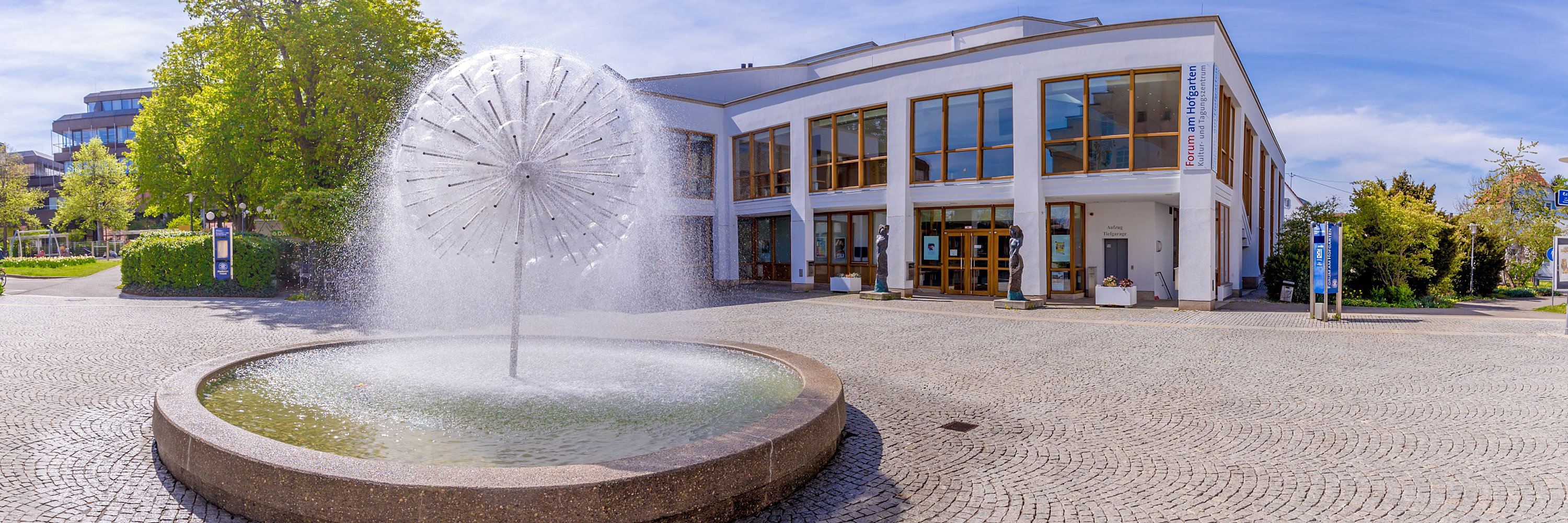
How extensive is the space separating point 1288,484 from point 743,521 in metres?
3.54

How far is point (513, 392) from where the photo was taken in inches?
262

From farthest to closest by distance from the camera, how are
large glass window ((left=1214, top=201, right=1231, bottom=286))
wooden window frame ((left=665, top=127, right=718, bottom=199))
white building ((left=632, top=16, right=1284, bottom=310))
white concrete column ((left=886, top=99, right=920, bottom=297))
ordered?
wooden window frame ((left=665, top=127, right=718, bottom=199)) < white concrete column ((left=886, top=99, right=920, bottom=297)) < large glass window ((left=1214, top=201, right=1231, bottom=286)) < white building ((left=632, top=16, right=1284, bottom=310))

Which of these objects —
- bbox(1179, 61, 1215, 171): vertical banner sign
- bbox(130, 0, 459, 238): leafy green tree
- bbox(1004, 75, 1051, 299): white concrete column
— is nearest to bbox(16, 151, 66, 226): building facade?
bbox(130, 0, 459, 238): leafy green tree

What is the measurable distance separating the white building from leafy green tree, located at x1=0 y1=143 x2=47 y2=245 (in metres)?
45.4

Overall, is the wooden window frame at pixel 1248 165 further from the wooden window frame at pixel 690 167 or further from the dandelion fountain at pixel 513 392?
the dandelion fountain at pixel 513 392

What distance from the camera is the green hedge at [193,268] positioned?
69.3 feet

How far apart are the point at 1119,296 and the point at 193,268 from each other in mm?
23549

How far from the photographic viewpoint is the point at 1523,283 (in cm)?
2850

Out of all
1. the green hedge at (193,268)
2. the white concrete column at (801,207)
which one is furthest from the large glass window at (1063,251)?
the green hedge at (193,268)

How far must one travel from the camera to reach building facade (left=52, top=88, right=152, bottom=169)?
3415 inches

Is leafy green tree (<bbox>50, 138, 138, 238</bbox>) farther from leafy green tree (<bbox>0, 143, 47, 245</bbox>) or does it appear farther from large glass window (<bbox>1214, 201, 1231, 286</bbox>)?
large glass window (<bbox>1214, 201, 1231, 286</bbox>)

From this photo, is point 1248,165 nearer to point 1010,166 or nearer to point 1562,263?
point 1562,263

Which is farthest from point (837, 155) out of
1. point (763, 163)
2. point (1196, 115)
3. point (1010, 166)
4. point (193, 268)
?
point (193, 268)

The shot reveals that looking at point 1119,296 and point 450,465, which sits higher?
point 1119,296
